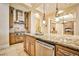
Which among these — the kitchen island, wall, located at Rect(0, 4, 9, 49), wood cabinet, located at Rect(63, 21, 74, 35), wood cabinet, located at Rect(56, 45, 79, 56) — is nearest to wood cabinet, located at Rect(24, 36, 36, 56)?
the kitchen island

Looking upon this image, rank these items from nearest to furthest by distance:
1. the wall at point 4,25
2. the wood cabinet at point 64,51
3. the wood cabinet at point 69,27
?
the wood cabinet at point 64,51, the wood cabinet at point 69,27, the wall at point 4,25

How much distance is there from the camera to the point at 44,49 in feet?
6.32

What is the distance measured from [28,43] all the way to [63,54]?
636mm

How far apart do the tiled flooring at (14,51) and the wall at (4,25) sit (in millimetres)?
80

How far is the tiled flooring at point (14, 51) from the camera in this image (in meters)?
1.94

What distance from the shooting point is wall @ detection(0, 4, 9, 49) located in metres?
1.93

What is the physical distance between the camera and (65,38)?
1832 mm

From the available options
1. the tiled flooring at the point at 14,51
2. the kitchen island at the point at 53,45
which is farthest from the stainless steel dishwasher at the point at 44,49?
the tiled flooring at the point at 14,51

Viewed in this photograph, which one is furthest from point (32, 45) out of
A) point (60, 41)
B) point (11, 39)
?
point (60, 41)

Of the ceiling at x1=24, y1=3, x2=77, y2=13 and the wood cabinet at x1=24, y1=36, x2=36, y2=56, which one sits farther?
the wood cabinet at x1=24, y1=36, x2=36, y2=56

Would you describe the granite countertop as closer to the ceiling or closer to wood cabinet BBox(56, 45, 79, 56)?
wood cabinet BBox(56, 45, 79, 56)

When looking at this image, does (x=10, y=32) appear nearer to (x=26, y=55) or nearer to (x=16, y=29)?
(x=16, y=29)

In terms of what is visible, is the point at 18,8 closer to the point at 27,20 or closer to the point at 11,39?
the point at 27,20

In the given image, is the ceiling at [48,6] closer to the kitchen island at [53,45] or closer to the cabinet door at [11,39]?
the kitchen island at [53,45]
